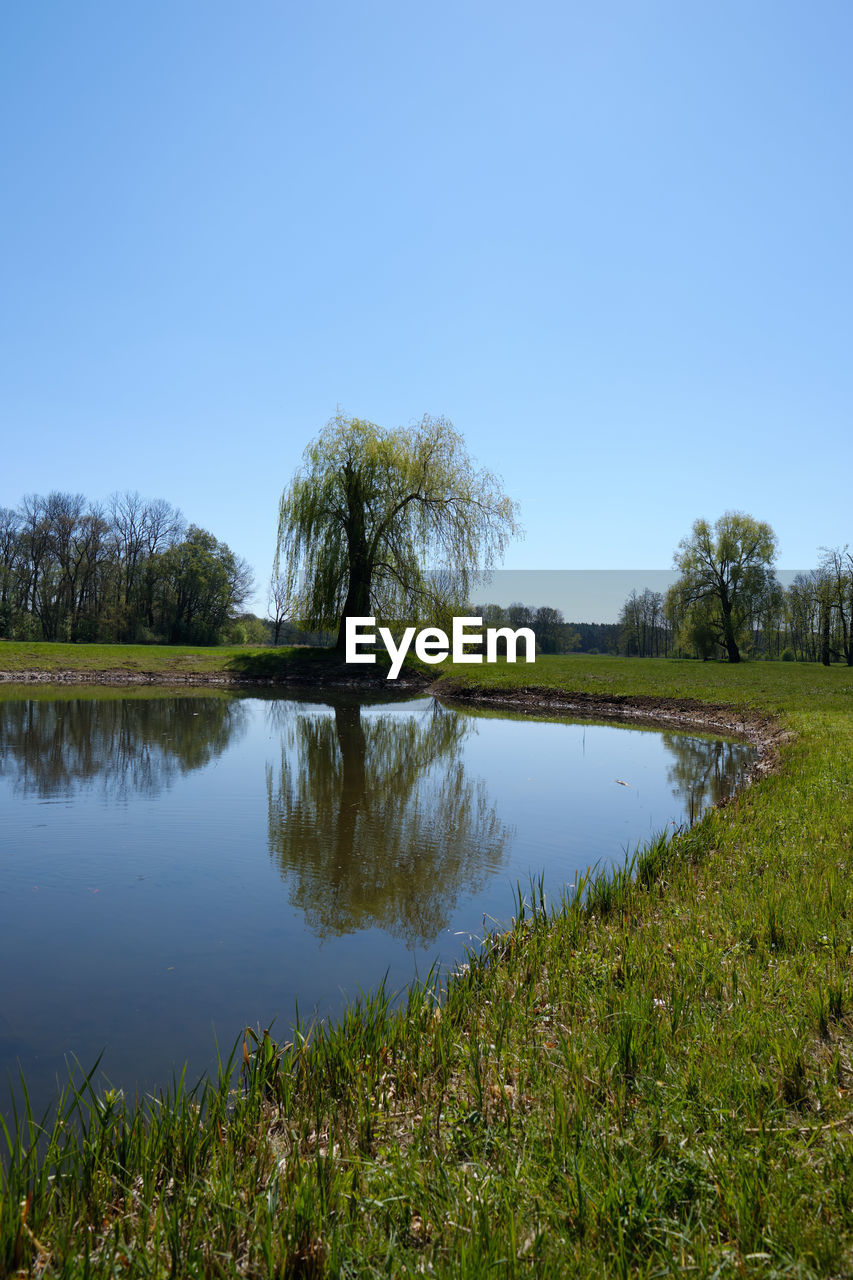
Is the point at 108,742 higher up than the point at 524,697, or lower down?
lower down

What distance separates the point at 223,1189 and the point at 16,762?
10475 millimetres

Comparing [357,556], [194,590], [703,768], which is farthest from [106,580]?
[703,768]

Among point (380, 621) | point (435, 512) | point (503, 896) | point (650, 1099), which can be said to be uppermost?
point (435, 512)

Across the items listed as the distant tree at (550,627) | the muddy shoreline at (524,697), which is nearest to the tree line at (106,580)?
the muddy shoreline at (524,697)

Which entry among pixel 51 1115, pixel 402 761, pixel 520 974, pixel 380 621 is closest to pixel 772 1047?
pixel 520 974

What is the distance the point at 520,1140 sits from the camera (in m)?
2.39

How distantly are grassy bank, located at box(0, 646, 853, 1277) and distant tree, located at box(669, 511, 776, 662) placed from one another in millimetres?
52739

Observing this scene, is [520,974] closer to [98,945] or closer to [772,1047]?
[772,1047]

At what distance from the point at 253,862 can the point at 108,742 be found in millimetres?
8228

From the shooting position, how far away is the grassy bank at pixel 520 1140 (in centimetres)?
191

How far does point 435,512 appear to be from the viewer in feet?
101

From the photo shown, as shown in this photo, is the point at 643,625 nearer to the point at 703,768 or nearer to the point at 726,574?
the point at 726,574

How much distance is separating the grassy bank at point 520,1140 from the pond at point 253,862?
654mm

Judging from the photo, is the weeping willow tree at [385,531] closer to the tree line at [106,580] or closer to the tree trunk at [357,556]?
the tree trunk at [357,556]
